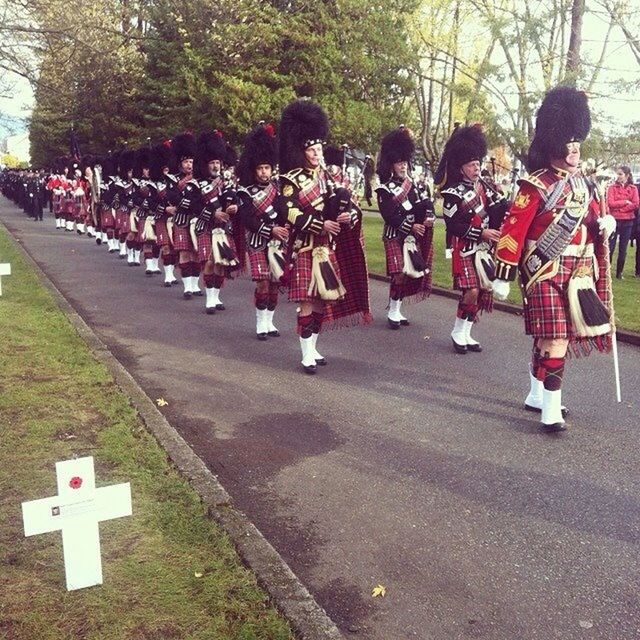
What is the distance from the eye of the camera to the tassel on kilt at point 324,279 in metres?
6.65

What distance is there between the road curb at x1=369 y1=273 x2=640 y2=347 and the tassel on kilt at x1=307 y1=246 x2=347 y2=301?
3.21 meters

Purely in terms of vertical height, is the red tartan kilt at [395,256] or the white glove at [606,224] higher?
the white glove at [606,224]

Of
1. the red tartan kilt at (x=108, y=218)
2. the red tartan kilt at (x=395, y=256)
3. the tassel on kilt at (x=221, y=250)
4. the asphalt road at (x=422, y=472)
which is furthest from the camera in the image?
the red tartan kilt at (x=108, y=218)

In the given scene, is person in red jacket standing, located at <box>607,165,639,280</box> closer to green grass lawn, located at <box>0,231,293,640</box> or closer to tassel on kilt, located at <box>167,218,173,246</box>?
tassel on kilt, located at <box>167,218,173,246</box>

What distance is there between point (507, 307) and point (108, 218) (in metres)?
10.5

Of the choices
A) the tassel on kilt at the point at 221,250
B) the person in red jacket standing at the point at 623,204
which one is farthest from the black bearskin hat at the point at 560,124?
the person in red jacket standing at the point at 623,204

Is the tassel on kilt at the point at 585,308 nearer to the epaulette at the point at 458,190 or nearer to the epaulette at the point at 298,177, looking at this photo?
the epaulette at the point at 458,190

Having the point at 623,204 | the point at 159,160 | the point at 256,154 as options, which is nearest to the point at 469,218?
the point at 256,154

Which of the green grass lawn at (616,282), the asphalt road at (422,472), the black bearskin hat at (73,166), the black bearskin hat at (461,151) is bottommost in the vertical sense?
the asphalt road at (422,472)

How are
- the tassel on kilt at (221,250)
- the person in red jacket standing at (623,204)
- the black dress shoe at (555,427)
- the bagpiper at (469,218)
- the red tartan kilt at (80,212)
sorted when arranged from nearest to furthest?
the black dress shoe at (555,427)
the bagpiper at (469,218)
the tassel on kilt at (221,250)
the person in red jacket standing at (623,204)
the red tartan kilt at (80,212)

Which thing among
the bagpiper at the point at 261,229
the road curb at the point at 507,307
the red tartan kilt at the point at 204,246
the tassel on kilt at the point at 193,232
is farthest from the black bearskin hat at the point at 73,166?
the bagpiper at the point at 261,229

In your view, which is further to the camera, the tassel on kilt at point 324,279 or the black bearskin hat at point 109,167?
the black bearskin hat at point 109,167

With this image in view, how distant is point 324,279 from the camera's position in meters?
6.66

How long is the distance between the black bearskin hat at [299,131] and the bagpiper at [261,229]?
88 cm
